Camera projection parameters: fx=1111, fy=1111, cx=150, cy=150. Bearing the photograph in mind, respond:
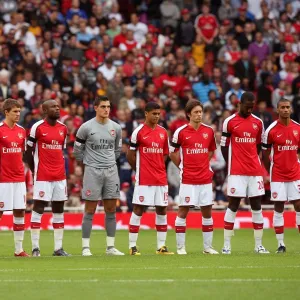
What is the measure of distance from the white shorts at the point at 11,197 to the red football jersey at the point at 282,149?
4345 millimetres

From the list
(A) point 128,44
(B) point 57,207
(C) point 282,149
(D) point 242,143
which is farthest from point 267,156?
(A) point 128,44

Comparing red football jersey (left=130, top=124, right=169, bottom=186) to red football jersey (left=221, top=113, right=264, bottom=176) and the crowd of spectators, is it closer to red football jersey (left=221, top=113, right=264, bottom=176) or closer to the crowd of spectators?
red football jersey (left=221, top=113, right=264, bottom=176)

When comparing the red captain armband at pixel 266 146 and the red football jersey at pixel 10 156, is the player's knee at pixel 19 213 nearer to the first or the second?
the red football jersey at pixel 10 156

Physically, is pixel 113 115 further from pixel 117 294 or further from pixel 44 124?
pixel 117 294

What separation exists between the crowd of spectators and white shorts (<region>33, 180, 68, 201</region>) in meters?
9.46

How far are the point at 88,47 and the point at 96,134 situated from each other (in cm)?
1479

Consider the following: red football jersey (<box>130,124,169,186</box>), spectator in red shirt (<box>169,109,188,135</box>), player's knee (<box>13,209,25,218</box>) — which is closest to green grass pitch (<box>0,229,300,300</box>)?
player's knee (<box>13,209,25,218</box>)

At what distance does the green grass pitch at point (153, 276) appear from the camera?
43.4 ft

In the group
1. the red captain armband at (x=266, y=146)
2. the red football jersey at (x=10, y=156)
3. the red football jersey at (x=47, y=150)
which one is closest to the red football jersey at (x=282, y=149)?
the red captain armband at (x=266, y=146)

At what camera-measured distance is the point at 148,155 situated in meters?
19.3

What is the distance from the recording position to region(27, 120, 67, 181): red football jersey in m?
18.8

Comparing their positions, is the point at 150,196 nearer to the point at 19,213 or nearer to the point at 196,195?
the point at 196,195

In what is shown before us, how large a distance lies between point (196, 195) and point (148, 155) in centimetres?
110

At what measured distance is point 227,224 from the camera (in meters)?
19.1
